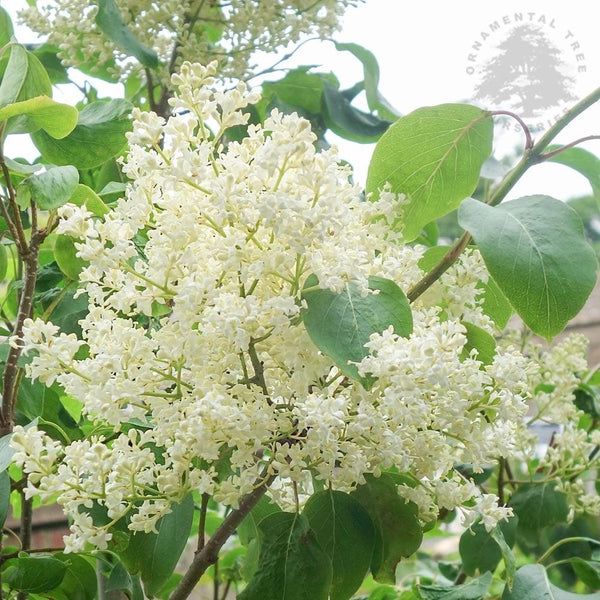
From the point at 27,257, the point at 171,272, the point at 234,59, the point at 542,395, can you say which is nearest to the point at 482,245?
the point at 171,272

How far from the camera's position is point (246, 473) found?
1.59 feet

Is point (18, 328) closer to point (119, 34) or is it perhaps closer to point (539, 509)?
point (119, 34)

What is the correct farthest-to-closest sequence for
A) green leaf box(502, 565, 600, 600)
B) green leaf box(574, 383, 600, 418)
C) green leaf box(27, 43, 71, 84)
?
1. green leaf box(574, 383, 600, 418)
2. green leaf box(27, 43, 71, 84)
3. green leaf box(502, 565, 600, 600)

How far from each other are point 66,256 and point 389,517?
1.04 feet

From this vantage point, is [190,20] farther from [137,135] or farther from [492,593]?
[492,593]

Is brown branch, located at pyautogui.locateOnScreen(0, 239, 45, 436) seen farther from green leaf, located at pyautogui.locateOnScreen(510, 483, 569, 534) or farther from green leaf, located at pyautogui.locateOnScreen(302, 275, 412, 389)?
green leaf, located at pyautogui.locateOnScreen(510, 483, 569, 534)

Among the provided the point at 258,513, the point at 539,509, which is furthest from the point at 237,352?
the point at 539,509

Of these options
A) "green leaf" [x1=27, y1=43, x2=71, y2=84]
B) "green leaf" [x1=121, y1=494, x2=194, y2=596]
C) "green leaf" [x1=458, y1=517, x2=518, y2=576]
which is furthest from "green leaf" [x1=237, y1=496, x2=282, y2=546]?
"green leaf" [x1=27, y1=43, x2=71, y2=84]

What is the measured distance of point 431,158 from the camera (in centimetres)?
59

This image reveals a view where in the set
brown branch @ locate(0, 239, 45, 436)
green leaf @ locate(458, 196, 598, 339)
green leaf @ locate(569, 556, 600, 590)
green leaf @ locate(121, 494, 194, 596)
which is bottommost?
green leaf @ locate(569, 556, 600, 590)

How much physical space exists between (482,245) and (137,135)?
202mm

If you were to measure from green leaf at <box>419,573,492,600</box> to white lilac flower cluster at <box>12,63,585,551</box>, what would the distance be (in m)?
0.22

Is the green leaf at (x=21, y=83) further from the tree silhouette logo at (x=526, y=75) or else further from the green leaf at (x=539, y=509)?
the green leaf at (x=539, y=509)

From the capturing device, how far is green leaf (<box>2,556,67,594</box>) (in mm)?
638
